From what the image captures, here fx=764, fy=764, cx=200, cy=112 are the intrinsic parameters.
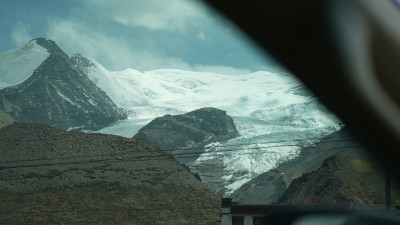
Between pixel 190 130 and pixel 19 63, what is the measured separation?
4900cm

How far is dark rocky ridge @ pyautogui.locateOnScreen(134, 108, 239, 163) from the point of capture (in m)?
132

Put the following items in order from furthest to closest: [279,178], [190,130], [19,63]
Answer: [19,63], [190,130], [279,178]

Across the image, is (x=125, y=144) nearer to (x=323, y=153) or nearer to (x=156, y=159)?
(x=156, y=159)

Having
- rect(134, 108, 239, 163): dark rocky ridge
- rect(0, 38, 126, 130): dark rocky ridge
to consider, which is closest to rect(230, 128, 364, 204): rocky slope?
rect(134, 108, 239, 163): dark rocky ridge

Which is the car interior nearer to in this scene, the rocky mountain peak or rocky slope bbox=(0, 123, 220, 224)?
rocky slope bbox=(0, 123, 220, 224)

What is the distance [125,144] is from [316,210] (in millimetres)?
83527

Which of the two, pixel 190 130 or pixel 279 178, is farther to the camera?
pixel 190 130

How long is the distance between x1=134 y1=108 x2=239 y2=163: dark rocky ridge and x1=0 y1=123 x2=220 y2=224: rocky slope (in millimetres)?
41607

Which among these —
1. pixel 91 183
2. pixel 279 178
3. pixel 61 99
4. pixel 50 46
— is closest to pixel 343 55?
pixel 91 183

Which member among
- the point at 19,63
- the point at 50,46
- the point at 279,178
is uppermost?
the point at 50,46

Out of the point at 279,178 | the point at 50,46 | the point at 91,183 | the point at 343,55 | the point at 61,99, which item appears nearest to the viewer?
the point at 343,55

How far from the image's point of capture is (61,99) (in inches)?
6752

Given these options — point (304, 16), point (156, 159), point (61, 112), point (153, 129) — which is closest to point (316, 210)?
point (304, 16)

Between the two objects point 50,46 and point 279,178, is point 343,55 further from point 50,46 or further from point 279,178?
point 50,46
